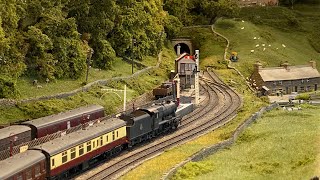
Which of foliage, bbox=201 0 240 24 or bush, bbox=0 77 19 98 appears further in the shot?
foliage, bbox=201 0 240 24

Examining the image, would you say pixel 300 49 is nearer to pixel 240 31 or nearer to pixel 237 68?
pixel 240 31

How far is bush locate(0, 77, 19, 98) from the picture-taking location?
49.4m

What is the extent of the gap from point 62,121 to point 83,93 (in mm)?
16108

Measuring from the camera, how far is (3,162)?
32.2m

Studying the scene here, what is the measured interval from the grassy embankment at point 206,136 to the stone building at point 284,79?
2891 mm

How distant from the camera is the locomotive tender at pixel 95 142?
35.0 m

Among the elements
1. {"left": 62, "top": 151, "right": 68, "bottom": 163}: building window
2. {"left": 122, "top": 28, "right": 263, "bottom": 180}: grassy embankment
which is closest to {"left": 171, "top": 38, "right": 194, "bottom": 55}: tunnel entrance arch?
{"left": 122, "top": 28, "right": 263, "bottom": 180}: grassy embankment

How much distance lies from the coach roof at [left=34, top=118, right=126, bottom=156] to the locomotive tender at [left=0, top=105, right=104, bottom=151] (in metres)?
2.30

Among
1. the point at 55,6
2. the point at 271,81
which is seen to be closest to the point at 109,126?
the point at 55,6

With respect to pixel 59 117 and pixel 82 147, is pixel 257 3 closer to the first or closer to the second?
pixel 59 117

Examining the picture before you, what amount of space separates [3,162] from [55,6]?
105 feet

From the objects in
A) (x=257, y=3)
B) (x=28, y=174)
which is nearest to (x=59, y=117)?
(x=28, y=174)

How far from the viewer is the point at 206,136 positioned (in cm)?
5234

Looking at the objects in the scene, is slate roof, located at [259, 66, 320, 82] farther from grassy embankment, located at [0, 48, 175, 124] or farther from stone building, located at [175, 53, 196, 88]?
grassy embankment, located at [0, 48, 175, 124]
